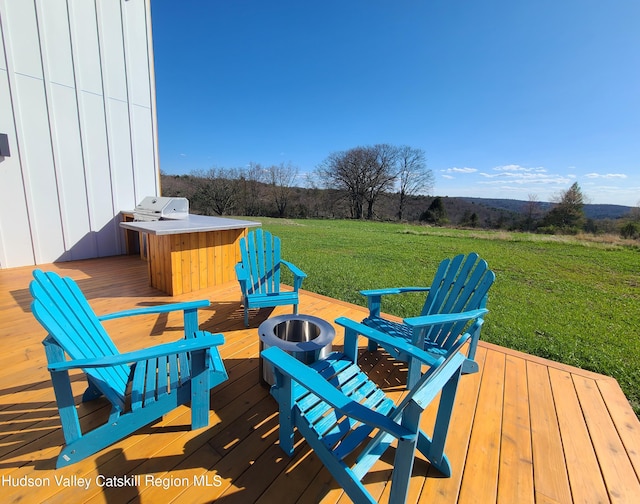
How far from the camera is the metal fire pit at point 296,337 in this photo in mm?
1665

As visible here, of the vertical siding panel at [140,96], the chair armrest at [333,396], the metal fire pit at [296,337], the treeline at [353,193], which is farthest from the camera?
the treeline at [353,193]

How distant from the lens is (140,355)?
4.00ft

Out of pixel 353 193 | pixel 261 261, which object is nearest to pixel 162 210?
pixel 261 261

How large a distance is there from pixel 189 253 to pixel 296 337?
2.45m

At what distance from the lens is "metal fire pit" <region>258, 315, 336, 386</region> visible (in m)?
1.67

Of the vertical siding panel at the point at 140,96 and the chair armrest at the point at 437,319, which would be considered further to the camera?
the vertical siding panel at the point at 140,96

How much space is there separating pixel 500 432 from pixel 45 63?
7615mm

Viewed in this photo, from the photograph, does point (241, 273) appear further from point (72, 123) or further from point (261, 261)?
point (72, 123)

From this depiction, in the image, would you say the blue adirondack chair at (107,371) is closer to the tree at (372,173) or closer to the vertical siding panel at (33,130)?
the vertical siding panel at (33,130)

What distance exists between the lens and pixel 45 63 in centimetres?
446

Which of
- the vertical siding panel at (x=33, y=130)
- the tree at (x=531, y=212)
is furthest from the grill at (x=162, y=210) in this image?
the tree at (x=531, y=212)

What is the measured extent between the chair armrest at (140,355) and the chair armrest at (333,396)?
32 centimetres

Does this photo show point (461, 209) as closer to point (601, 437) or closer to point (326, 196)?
point (326, 196)

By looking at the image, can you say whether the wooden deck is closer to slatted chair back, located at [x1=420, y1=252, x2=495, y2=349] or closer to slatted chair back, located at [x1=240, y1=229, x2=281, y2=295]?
slatted chair back, located at [x1=420, y1=252, x2=495, y2=349]
